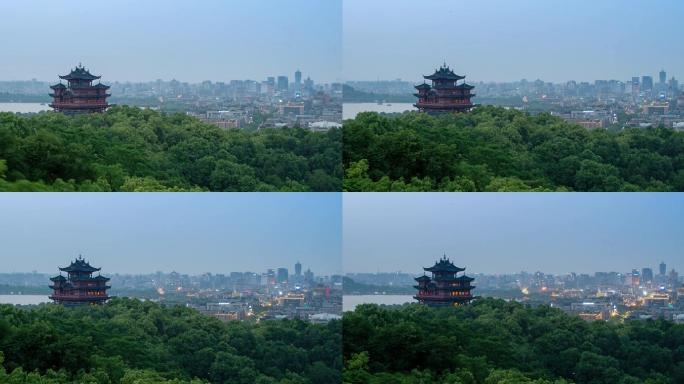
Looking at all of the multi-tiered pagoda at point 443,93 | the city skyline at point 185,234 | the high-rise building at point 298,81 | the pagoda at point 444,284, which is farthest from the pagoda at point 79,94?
the pagoda at point 444,284

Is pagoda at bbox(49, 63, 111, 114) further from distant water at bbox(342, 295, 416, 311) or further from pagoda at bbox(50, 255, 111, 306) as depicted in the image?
distant water at bbox(342, 295, 416, 311)

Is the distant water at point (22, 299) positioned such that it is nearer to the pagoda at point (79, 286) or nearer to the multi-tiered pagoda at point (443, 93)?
the pagoda at point (79, 286)

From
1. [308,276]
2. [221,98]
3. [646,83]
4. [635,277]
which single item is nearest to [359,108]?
[221,98]

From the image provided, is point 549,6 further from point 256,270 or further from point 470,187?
point 256,270

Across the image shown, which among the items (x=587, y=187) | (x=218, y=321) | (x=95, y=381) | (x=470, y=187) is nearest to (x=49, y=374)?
(x=95, y=381)

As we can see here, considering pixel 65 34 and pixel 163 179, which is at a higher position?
pixel 65 34

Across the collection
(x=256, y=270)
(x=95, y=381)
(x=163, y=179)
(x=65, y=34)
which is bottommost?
(x=95, y=381)
